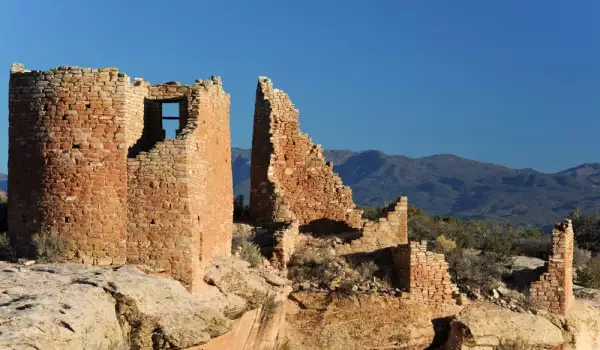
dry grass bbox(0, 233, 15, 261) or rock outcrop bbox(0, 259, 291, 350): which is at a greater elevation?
dry grass bbox(0, 233, 15, 261)

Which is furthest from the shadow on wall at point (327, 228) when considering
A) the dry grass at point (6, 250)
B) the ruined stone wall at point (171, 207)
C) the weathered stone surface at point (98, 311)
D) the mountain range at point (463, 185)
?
the mountain range at point (463, 185)

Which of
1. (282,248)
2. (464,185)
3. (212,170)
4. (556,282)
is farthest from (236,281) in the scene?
(464,185)

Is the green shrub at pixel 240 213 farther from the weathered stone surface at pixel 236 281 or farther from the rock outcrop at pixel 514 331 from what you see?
the rock outcrop at pixel 514 331

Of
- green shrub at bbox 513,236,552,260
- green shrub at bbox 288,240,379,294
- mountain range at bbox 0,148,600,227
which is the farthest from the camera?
mountain range at bbox 0,148,600,227

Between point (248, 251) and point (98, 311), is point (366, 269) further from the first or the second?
point (98, 311)

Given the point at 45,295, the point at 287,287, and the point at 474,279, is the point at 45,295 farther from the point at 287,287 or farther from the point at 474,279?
the point at 474,279

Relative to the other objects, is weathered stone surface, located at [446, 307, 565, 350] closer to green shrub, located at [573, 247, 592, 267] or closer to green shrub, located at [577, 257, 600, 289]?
green shrub, located at [577, 257, 600, 289]

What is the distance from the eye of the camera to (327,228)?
799 inches

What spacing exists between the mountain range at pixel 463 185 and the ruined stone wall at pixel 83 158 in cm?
6767

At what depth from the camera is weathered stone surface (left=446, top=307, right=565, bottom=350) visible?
57.8 feet

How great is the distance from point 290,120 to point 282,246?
372 centimetres

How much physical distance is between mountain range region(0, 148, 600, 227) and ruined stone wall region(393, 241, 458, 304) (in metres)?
64.3

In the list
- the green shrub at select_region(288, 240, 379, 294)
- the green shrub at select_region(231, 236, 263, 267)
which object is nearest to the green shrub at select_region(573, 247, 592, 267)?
the green shrub at select_region(288, 240, 379, 294)

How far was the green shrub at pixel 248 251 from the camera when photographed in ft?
56.2
